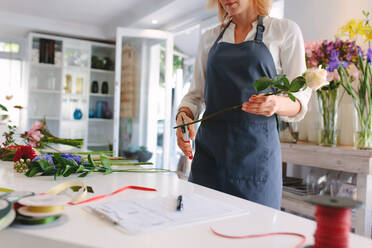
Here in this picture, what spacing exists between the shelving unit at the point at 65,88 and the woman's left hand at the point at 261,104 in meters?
5.36

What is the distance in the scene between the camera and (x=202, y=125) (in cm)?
148

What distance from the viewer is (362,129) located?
2.20 m

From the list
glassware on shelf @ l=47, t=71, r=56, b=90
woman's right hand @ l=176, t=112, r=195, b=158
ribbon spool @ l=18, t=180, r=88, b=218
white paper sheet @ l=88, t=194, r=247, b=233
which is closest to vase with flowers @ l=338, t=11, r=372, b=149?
woman's right hand @ l=176, t=112, r=195, b=158

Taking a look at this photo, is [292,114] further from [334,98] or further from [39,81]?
[39,81]

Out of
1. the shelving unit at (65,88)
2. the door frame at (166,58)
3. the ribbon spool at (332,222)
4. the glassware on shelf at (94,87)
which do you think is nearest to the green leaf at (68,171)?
the ribbon spool at (332,222)

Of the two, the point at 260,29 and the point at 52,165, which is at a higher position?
the point at 260,29

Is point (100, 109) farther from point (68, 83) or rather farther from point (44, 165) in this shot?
point (44, 165)

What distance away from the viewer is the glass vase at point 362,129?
217cm

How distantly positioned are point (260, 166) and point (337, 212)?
33.6 inches

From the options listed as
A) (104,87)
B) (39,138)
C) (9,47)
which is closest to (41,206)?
(39,138)

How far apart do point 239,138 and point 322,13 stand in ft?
6.53

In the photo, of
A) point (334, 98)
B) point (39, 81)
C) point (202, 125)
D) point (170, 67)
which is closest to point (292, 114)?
point (202, 125)

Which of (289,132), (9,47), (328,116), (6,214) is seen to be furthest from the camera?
(9,47)

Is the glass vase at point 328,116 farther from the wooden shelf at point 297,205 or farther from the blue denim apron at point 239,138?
the blue denim apron at point 239,138
